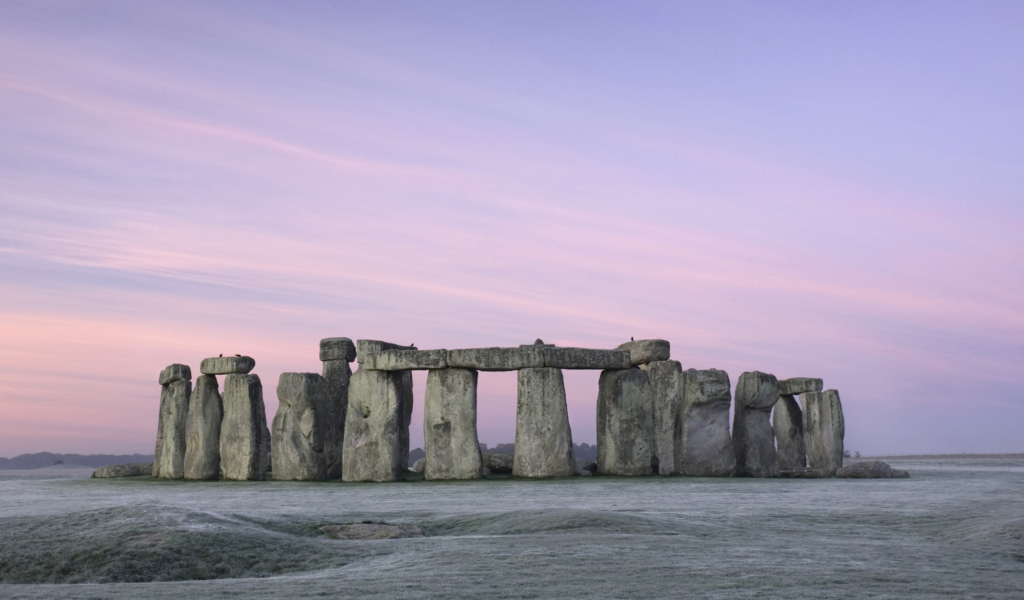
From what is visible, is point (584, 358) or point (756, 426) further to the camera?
point (756, 426)

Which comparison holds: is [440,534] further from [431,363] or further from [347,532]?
[431,363]

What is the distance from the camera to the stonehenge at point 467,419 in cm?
2427

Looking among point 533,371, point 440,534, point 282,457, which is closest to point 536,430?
point 533,371

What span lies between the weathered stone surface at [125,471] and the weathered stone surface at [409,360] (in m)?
8.79

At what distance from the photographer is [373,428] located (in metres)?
24.7

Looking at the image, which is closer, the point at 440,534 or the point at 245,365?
the point at 440,534

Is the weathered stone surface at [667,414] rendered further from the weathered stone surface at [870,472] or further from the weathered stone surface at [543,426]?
the weathered stone surface at [870,472]

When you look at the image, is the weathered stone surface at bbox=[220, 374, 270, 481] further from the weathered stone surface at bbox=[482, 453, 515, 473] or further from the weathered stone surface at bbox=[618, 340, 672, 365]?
the weathered stone surface at bbox=[618, 340, 672, 365]

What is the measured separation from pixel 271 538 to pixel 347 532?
45.2 inches

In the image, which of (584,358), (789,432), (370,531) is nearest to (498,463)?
(584,358)

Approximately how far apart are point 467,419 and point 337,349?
4.72 meters

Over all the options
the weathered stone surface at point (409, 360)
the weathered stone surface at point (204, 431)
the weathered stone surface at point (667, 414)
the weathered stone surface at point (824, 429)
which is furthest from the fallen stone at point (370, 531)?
the weathered stone surface at point (824, 429)

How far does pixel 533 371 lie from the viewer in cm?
2439

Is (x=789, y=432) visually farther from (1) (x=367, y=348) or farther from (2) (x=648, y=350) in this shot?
(1) (x=367, y=348)
